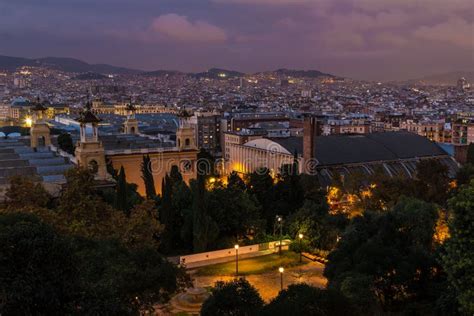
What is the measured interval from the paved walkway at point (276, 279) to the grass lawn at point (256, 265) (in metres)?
0.41

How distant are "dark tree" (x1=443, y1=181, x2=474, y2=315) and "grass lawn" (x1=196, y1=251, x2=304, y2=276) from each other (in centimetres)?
1175

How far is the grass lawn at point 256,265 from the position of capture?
2316 centimetres

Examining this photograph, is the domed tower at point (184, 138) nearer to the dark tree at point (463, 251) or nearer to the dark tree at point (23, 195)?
the dark tree at point (23, 195)

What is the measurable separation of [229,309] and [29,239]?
15.7ft

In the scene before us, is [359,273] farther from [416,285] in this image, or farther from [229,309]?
[229,309]

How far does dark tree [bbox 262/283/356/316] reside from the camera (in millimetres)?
10656

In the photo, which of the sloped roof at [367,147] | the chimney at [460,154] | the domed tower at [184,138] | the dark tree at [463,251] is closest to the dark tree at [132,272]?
the dark tree at [463,251]

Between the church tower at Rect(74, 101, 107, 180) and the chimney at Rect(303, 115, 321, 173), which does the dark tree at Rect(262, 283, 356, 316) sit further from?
the chimney at Rect(303, 115, 321, 173)

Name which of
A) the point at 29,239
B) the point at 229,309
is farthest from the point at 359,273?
the point at 29,239

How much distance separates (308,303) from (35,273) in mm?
5201

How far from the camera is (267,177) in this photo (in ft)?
106

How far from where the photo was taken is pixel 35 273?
879 cm

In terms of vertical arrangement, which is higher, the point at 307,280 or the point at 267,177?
the point at 267,177

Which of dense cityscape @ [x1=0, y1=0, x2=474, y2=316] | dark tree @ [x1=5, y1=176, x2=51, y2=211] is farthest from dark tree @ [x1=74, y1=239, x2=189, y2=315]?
dark tree @ [x1=5, y1=176, x2=51, y2=211]
